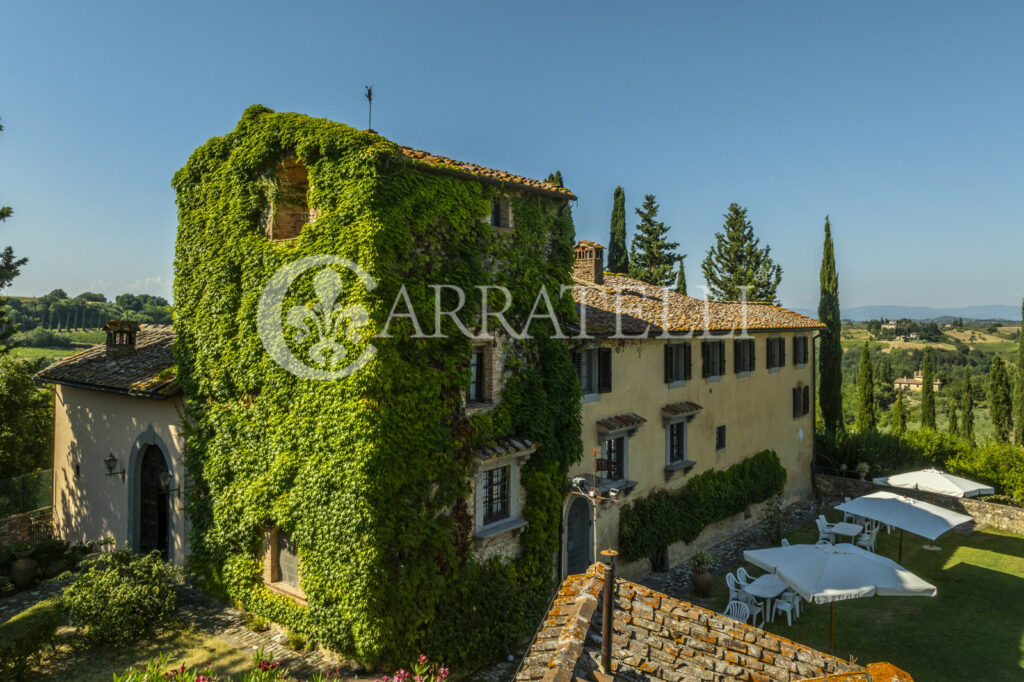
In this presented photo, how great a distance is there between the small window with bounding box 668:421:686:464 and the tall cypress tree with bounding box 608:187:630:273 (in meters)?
19.2

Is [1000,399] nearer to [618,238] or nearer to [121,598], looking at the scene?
[618,238]

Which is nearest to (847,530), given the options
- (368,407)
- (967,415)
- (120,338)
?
(368,407)

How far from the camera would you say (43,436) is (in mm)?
21594

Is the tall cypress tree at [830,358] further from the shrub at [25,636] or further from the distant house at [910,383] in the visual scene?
the distant house at [910,383]

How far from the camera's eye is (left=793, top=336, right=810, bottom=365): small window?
24.8 meters

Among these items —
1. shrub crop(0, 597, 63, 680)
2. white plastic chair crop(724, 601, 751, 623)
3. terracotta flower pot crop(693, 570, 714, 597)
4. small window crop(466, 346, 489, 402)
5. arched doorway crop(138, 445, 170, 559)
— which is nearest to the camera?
shrub crop(0, 597, 63, 680)

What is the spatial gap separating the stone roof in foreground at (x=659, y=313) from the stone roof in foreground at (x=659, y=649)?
808 cm

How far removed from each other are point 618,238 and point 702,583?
81.8ft

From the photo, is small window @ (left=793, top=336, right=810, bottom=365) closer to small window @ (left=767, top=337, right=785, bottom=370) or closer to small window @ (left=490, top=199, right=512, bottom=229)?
small window @ (left=767, top=337, right=785, bottom=370)

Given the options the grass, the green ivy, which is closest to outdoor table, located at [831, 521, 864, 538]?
the green ivy

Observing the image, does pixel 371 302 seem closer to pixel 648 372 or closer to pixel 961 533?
pixel 648 372

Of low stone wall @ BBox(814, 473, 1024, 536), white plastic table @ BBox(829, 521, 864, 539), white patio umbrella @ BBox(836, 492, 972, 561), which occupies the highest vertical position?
white patio umbrella @ BBox(836, 492, 972, 561)

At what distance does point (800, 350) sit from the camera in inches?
990

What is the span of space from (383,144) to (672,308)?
11759mm
